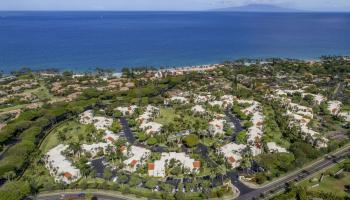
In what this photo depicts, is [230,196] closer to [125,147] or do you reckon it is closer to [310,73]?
[125,147]

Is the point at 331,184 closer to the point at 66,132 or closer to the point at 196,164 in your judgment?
the point at 196,164

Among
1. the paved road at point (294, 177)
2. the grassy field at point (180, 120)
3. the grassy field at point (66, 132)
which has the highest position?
the grassy field at point (180, 120)

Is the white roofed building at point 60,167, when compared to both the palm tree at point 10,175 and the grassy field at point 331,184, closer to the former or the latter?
the palm tree at point 10,175

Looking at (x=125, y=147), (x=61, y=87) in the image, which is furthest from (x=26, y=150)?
(x=61, y=87)

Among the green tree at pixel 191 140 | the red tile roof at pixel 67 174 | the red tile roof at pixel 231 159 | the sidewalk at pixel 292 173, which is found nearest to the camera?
the sidewalk at pixel 292 173

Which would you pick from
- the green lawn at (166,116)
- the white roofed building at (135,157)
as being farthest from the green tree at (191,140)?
the green lawn at (166,116)
